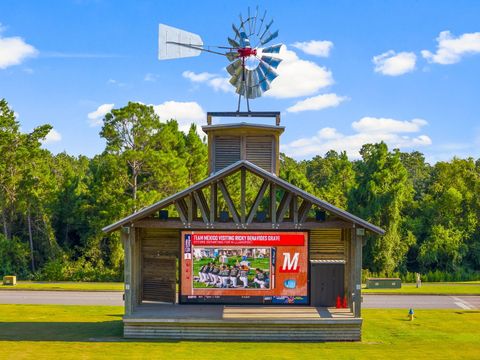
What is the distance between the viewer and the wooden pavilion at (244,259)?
905 inches

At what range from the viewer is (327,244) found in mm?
26203

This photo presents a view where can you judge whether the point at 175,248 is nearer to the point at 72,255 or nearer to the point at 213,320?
the point at 213,320

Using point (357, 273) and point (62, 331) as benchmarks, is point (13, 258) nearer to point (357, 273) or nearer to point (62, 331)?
point (62, 331)

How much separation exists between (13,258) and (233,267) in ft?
115

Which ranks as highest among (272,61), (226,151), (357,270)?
(272,61)

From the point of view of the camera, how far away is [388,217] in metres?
52.4

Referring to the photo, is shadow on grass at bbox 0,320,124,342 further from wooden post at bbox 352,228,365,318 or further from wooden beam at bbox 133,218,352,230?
wooden post at bbox 352,228,365,318

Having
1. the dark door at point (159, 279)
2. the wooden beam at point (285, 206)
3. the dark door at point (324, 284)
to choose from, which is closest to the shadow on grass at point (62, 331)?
Result: the dark door at point (159, 279)

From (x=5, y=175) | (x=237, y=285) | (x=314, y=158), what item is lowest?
(x=237, y=285)

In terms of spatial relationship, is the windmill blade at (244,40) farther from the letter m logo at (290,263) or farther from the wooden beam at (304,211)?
the letter m logo at (290,263)

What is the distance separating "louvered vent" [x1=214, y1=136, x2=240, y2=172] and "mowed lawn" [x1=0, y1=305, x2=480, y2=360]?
329 inches

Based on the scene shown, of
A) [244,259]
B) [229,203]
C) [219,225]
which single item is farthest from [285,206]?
[244,259]

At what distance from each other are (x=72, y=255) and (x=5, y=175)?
383 inches

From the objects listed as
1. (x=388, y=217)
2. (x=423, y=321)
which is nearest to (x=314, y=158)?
(x=388, y=217)
